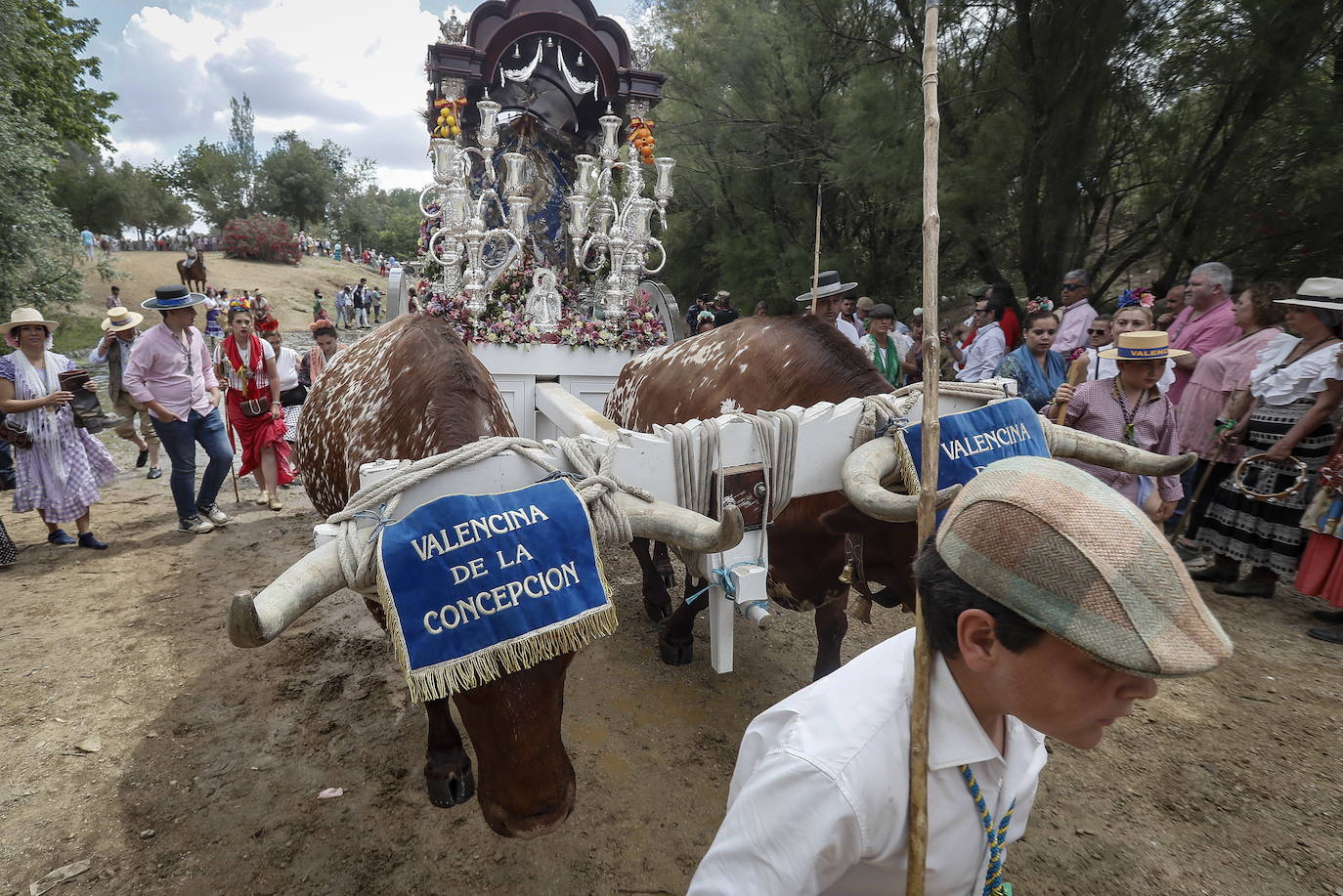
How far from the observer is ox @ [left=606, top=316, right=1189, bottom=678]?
247 centimetres

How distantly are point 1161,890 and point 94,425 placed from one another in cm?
710

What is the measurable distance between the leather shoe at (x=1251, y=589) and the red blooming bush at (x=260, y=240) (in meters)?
40.9

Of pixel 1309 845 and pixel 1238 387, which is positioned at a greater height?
pixel 1238 387

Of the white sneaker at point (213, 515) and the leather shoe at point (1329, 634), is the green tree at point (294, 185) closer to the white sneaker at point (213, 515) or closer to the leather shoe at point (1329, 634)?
the white sneaker at point (213, 515)

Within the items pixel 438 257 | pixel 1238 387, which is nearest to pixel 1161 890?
pixel 1238 387

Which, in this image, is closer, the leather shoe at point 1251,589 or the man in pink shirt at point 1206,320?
the leather shoe at point 1251,589

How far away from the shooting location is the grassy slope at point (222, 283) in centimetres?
2077

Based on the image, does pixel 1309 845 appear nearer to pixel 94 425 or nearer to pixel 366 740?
pixel 366 740

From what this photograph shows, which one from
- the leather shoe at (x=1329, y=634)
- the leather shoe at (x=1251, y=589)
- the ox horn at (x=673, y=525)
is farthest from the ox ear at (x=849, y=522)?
the leather shoe at (x=1251, y=589)

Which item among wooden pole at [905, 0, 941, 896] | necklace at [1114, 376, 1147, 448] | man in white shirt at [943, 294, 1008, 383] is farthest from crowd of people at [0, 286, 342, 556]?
necklace at [1114, 376, 1147, 448]

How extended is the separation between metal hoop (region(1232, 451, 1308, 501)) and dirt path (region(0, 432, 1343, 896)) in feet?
2.49

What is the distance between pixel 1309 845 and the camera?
98.9 inches

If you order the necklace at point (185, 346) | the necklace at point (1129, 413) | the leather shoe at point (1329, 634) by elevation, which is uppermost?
the necklace at point (185, 346)

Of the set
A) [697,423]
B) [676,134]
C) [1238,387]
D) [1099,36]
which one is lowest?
[1238,387]
